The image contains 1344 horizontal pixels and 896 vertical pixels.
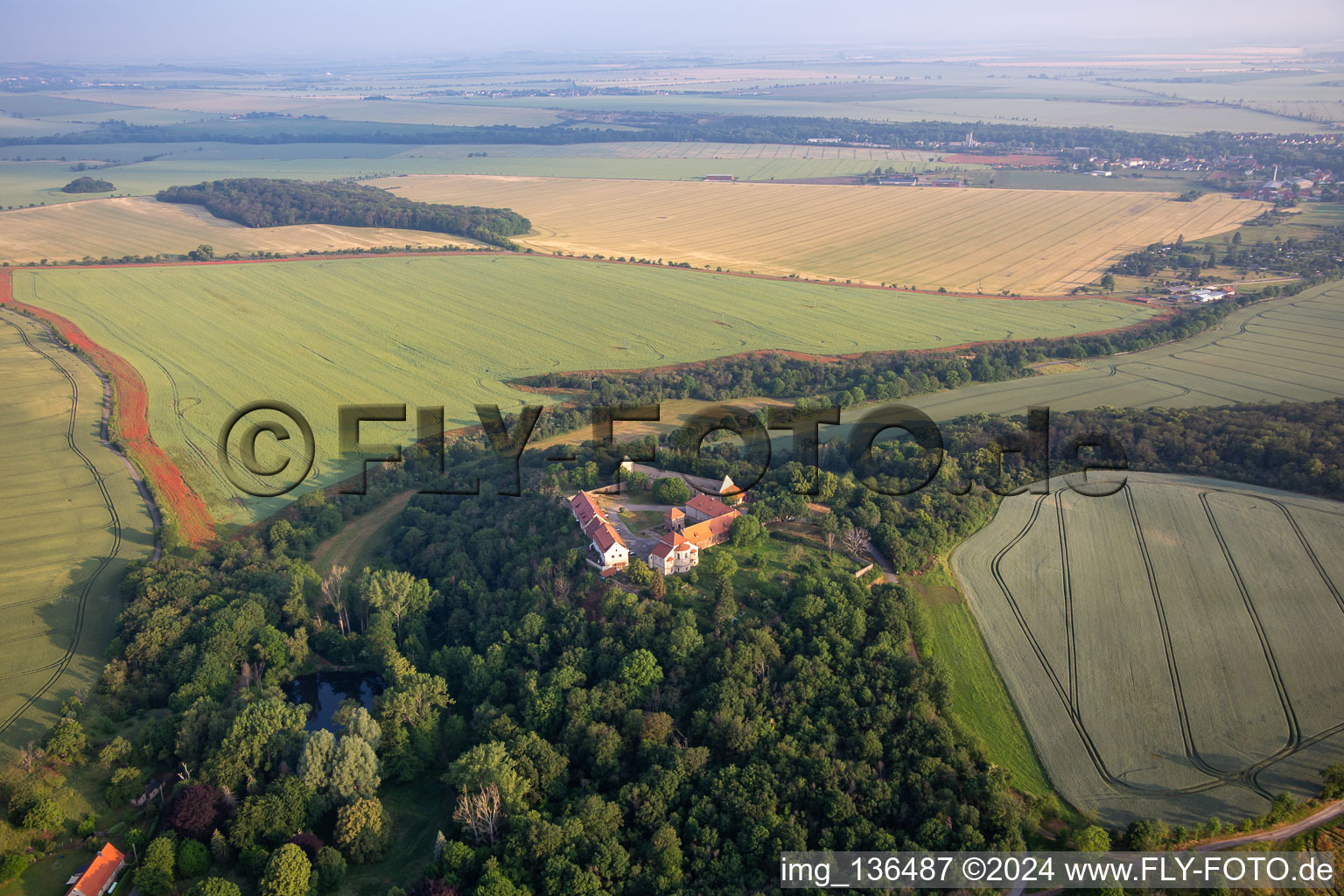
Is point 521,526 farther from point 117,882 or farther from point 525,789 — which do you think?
point 117,882

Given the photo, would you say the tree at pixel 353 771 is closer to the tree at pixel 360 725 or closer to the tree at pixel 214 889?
the tree at pixel 360 725

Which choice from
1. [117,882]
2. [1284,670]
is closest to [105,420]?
[117,882]

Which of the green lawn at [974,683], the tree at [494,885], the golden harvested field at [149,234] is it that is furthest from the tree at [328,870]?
the golden harvested field at [149,234]

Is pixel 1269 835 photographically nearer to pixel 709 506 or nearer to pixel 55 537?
pixel 709 506

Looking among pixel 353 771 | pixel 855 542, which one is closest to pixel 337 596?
pixel 353 771

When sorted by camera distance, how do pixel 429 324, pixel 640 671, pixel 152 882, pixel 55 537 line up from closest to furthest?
pixel 152 882 < pixel 640 671 < pixel 55 537 < pixel 429 324

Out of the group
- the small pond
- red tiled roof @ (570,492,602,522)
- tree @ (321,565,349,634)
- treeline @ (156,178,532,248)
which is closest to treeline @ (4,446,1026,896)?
tree @ (321,565,349,634)
